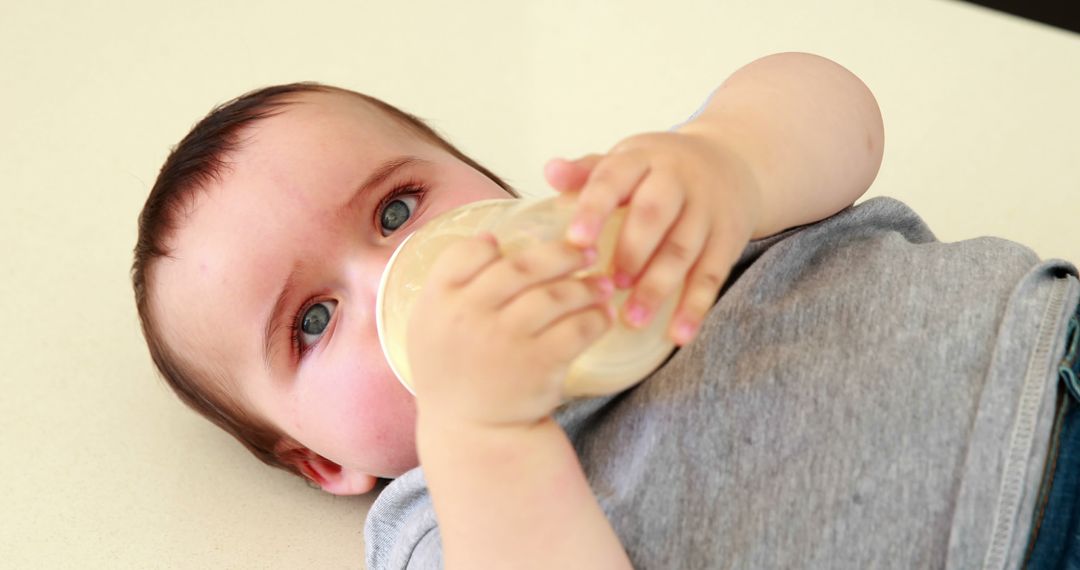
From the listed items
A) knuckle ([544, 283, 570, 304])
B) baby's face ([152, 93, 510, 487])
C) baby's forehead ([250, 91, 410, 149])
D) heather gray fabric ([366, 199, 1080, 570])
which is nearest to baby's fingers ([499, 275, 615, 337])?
knuckle ([544, 283, 570, 304])

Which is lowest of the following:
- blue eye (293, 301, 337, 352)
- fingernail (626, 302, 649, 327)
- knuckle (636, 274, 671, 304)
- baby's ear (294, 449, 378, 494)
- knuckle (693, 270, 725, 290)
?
baby's ear (294, 449, 378, 494)

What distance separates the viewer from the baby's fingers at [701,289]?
1.69ft

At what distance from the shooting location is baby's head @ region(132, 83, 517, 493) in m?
0.74

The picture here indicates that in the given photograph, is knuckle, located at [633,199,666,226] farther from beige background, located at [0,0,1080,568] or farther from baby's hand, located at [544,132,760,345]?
beige background, located at [0,0,1080,568]

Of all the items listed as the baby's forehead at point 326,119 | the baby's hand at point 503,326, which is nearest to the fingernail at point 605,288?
the baby's hand at point 503,326

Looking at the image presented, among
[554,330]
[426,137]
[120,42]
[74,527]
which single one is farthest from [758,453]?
[120,42]

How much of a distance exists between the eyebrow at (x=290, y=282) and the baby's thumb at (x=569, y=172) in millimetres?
263

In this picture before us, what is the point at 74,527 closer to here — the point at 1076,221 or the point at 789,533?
the point at 789,533

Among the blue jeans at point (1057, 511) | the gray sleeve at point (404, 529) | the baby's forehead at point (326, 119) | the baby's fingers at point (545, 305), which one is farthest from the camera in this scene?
the baby's forehead at point (326, 119)

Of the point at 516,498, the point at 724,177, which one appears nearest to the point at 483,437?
the point at 516,498

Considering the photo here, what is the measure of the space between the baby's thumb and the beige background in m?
0.37

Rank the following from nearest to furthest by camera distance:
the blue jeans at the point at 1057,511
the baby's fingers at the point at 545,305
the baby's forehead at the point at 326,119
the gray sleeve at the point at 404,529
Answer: the baby's fingers at the point at 545,305 → the blue jeans at the point at 1057,511 → the gray sleeve at the point at 404,529 → the baby's forehead at the point at 326,119

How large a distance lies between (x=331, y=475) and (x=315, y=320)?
144mm

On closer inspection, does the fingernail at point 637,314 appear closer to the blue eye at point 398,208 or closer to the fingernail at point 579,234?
the fingernail at point 579,234
